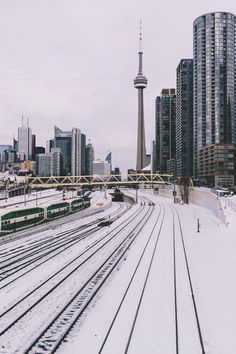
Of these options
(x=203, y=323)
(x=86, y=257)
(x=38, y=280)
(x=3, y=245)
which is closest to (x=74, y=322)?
(x=203, y=323)

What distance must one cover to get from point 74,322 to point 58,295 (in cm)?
447

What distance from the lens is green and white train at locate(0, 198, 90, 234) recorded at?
45.9 meters

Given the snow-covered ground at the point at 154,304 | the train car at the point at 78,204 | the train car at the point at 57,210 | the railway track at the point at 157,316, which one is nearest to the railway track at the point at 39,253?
the snow-covered ground at the point at 154,304

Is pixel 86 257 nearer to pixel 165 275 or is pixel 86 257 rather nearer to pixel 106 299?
pixel 165 275

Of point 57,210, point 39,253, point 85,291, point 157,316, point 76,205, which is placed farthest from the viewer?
point 76,205

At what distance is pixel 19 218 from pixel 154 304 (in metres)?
32.8

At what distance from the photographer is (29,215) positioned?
174ft

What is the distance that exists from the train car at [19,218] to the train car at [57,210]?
297 cm

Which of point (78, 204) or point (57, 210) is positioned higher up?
point (57, 210)

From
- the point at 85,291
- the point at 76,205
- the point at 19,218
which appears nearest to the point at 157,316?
the point at 85,291

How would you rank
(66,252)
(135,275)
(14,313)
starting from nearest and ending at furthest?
(14,313), (135,275), (66,252)

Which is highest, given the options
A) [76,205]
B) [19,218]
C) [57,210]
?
[19,218]

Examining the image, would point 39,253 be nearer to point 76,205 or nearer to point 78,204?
point 76,205

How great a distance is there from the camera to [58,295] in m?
22.2
